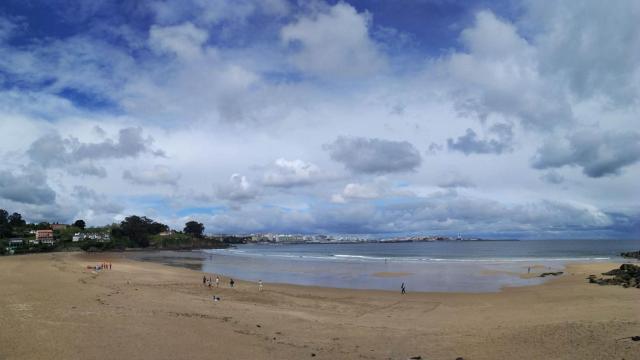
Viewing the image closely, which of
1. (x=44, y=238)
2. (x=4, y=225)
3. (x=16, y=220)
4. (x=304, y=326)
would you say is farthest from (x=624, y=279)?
(x=16, y=220)

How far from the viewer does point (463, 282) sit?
4356 centimetres

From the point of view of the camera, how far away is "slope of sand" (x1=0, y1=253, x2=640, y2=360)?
46.4 feet

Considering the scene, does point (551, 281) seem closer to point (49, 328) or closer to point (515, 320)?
point (515, 320)

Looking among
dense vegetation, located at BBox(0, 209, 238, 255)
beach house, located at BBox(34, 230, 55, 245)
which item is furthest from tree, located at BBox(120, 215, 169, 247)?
beach house, located at BBox(34, 230, 55, 245)

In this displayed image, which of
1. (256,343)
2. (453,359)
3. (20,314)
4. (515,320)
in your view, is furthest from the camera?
(515,320)

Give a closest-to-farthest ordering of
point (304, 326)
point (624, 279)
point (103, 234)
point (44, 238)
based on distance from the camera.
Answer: point (304, 326) < point (624, 279) < point (44, 238) < point (103, 234)

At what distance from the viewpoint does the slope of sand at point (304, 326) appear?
1413cm

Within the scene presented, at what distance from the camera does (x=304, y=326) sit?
64.7 feet

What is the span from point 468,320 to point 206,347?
13.7 meters

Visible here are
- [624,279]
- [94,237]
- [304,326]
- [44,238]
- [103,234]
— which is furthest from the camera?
[103,234]

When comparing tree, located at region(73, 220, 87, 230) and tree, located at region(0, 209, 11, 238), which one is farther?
tree, located at region(73, 220, 87, 230)

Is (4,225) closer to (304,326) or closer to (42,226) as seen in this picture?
(42,226)

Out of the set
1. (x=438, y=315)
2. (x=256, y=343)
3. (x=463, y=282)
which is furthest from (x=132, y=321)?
(x=463, y=282)

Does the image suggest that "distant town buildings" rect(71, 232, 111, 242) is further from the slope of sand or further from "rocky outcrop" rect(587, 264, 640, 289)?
"rocky outcrop" rect(587, 264, 640, 289)
